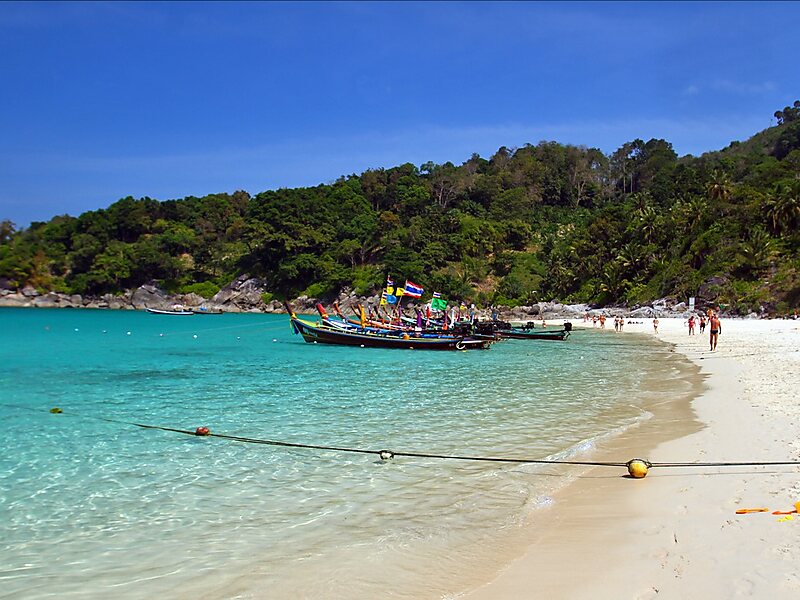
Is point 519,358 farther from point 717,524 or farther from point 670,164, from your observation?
point 670,164

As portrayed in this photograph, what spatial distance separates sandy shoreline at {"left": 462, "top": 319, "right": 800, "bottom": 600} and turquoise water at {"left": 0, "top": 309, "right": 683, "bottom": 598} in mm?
588

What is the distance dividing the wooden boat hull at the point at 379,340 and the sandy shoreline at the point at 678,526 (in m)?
21.0

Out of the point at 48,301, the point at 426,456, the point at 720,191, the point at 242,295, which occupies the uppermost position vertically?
the point at 720,191

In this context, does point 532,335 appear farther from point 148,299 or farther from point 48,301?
point 48,301

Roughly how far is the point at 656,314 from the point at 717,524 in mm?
58775

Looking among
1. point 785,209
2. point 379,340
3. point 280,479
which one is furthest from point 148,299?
point 280,479

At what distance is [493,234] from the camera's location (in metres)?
93.6

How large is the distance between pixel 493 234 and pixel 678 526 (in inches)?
3504

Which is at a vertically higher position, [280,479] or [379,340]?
[379,340]

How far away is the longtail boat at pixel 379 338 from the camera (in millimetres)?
33062

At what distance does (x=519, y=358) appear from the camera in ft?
94.4

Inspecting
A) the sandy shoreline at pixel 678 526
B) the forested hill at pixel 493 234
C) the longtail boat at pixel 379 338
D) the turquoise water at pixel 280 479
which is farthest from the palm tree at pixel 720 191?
the sandy shoreline at pixel 678 526

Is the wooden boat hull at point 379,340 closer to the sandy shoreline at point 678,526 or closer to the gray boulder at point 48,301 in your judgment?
the sandy shoreline at point 678,526

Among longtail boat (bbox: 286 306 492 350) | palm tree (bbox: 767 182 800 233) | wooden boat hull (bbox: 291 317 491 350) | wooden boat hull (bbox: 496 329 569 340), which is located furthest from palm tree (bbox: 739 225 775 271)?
wooden boat hull (bbox: 291 317 491 350)
